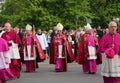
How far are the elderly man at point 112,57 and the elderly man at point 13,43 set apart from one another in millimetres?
5377

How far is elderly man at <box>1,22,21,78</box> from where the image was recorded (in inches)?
594

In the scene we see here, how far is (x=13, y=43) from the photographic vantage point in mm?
15297

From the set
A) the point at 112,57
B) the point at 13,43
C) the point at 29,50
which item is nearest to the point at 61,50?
the point at 29,50

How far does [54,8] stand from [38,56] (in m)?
25.7

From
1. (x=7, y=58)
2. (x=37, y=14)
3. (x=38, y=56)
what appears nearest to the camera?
(x=7, y=58)

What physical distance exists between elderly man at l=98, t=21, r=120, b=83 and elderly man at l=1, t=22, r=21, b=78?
538 centimetres

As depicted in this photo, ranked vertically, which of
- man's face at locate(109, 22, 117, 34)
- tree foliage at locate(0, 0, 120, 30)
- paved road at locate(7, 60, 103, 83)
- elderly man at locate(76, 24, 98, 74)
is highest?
tree foliage at locate(0, 0, 120, 30)

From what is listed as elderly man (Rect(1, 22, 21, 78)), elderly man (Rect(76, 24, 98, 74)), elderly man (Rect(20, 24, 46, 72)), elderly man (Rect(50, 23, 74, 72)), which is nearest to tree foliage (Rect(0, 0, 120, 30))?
elderly man (Rect(50, 23, 74, 72))

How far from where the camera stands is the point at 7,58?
32.7 feet

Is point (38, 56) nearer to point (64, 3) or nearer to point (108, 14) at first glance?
point (64, 3)

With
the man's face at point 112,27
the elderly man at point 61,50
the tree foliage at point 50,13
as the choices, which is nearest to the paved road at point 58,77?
the elderly man at point 61,50

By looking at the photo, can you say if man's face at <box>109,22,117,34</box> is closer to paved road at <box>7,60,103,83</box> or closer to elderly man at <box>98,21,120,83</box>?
elderly man at <box>98,21,120,83</box>

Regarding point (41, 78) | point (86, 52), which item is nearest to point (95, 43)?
point (86, 52)

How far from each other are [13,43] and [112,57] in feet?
19.7
